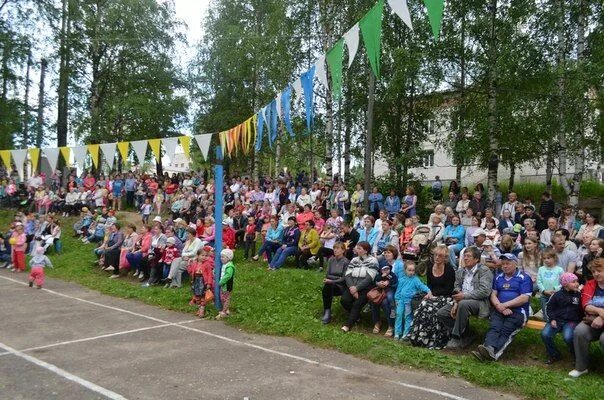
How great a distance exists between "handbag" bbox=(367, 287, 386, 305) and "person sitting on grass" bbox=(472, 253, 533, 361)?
1614 mm

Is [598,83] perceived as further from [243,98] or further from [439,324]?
[243,98]

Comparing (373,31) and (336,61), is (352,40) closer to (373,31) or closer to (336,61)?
(336,61)

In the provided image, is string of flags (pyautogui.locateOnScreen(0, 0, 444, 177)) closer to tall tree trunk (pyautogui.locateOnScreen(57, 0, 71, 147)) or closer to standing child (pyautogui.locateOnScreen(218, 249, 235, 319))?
standing child (pyautogui.locateOnScreen(218, 249, 235, 319))

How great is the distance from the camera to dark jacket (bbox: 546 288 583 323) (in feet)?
18.7

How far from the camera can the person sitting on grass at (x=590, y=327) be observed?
5.37m

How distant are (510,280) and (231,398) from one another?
3.81 metres

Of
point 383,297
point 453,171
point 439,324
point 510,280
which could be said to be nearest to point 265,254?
point 383,297

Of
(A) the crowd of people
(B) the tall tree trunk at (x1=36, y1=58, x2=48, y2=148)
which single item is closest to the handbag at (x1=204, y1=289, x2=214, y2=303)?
(A) the crowd of people

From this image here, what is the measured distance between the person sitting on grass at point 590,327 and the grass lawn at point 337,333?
0.52 feet

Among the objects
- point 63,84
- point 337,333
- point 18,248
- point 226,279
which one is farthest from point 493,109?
point 63,84

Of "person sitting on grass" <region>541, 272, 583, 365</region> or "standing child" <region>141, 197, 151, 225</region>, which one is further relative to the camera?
"standing child" <region>141, 197, 151, 225</region>

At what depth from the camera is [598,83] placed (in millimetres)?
11188

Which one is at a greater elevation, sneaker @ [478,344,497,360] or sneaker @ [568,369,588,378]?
sneaker @ [478,344,497,360]

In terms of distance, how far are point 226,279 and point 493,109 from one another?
9393 millimetres
